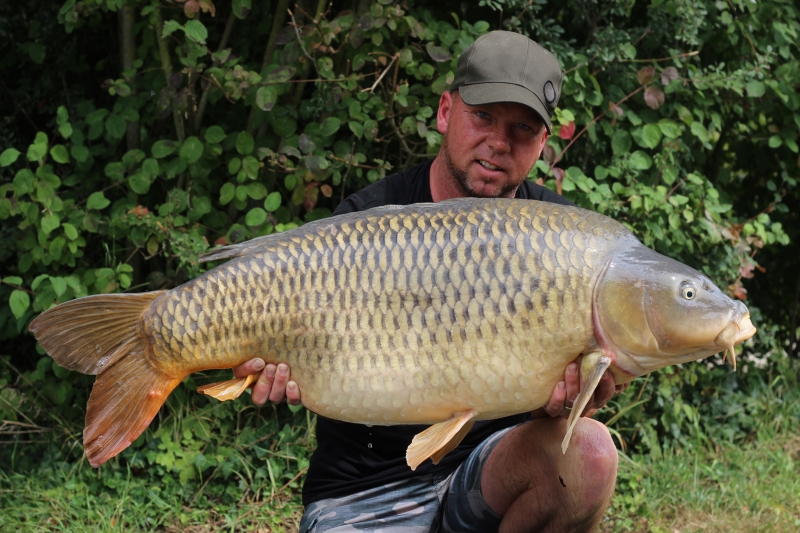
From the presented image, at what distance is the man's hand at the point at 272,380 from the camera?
1.71 m

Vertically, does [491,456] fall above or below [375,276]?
below

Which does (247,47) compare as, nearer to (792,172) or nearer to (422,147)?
(422,147)

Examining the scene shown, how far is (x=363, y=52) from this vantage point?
290 cm

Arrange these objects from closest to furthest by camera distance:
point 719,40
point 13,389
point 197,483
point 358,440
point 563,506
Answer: point 563,506, point 358,440, point 197,483, point 13,389, point 719,40

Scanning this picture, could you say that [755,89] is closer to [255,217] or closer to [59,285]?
[255,217]

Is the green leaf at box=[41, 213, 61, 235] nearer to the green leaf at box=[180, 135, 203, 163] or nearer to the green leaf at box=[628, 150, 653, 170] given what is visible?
the green leaf at box=[180, 135, 203, 163]

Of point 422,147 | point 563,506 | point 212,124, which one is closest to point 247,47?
point 212,124

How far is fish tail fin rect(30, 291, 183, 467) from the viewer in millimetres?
1720

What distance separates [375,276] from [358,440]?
1.93 ft

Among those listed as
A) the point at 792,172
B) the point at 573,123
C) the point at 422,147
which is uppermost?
the point at 573,123

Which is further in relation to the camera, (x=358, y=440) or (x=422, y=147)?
(x=422, y=147)

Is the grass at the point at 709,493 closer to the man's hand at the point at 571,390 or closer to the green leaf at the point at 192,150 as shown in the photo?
the man's hand at the point at 571,390

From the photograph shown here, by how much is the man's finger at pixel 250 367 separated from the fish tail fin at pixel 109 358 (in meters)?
0.13

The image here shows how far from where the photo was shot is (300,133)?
312cm
